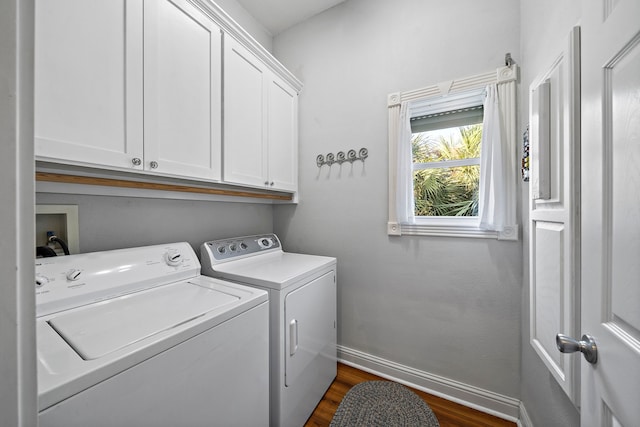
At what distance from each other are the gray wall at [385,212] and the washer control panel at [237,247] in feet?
1.07

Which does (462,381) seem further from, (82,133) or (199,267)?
(82,133)

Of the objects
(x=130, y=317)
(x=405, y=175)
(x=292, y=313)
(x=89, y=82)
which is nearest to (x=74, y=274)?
(x=130, y=317)

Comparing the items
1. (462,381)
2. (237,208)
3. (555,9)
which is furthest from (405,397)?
(555,9)

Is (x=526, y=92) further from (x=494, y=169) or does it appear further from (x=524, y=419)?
(x=524, y=419)

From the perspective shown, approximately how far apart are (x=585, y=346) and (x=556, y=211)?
1.58 ft

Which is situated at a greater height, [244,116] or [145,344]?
[244,116]

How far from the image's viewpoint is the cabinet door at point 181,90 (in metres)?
1.19

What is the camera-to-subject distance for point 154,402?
0.75 meters

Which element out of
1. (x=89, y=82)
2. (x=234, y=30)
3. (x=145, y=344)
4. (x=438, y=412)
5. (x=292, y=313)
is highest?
(x=234, y=30)

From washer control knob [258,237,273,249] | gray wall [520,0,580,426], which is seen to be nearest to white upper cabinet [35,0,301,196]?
washer control knob [258,237,273,249]

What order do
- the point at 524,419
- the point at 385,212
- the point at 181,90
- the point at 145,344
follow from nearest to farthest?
the point at 145,344
the point at 181,90
the point at 524,419
the point at 385,212

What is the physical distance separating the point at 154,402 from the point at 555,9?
2125 millimetres

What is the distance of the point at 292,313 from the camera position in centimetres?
139

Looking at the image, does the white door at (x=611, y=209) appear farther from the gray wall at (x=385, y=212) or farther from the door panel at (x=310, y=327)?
the door panel at (x=310, y=327)
